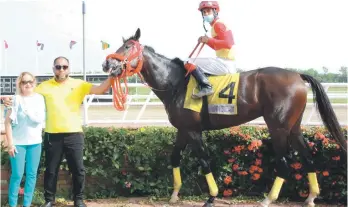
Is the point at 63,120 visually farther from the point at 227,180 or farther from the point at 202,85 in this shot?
the point at 227,180

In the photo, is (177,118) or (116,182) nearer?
(177,118)

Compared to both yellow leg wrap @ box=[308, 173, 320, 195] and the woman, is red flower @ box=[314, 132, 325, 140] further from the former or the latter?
the woman

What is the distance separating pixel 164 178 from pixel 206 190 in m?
0.63

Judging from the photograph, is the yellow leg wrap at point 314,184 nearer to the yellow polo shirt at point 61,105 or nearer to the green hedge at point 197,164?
the green hedge at point 197,164

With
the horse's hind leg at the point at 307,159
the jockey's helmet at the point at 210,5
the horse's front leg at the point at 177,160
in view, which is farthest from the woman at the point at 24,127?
the horse's hind leg at the point at 307,159

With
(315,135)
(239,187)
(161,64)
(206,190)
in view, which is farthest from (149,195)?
(315,135)

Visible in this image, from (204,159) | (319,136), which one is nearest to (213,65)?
(204,159)

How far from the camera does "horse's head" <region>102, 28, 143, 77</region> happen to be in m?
4.89

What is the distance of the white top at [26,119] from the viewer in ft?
14.8

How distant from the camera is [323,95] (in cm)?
518

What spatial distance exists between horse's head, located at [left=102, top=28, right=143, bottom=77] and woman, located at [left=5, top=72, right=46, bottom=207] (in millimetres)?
892

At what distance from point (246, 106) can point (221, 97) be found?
332mm

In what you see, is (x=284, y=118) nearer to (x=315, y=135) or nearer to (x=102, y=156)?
(x=315, y=135)

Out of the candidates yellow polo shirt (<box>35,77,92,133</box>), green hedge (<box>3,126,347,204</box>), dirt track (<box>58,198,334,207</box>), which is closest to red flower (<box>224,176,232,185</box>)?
green hedge (<box>3,126,347,204</box>)
